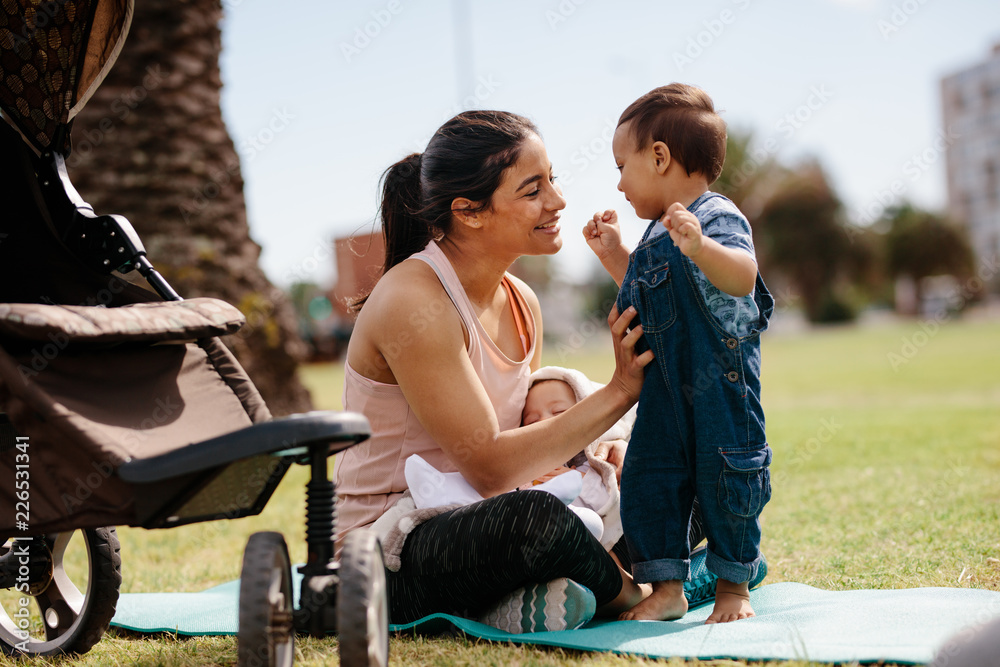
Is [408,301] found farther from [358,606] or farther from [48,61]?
[48,61]

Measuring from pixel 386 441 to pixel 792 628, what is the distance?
1.37 metres

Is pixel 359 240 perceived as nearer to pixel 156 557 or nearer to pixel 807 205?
pixel 156 557

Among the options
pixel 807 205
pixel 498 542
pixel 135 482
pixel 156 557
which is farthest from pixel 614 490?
pixel 807 205

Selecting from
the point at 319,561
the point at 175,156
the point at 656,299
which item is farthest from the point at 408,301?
the point at 175,156

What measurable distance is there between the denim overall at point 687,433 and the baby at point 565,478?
0.12 meters

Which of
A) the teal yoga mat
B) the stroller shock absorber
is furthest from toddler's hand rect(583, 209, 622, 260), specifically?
the stroller shock absorber

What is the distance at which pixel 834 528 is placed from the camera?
12.8 ft

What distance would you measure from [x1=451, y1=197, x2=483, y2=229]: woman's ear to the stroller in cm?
100

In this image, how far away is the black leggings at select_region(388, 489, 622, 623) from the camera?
2.35 metres

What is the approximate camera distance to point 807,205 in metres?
54.3

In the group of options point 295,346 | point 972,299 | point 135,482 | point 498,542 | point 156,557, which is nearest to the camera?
point 135,482

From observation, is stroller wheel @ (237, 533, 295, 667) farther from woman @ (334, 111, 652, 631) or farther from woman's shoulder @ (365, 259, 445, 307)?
woman's shoulder @ (365, 259, 445, 307)

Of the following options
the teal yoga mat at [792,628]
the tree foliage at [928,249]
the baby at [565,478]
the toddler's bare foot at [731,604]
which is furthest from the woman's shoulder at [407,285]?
the tree foliage at [928,249]

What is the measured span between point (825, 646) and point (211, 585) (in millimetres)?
2644
